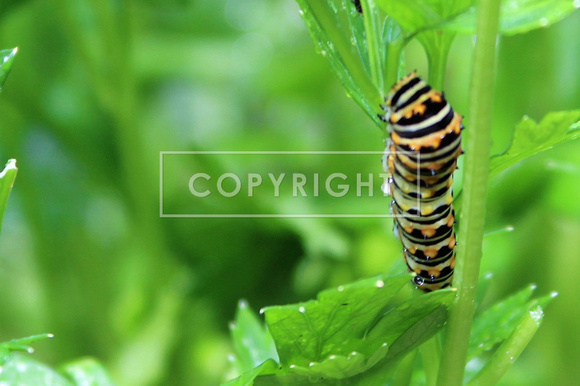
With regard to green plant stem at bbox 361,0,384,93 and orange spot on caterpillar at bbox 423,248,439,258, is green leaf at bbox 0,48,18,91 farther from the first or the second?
orange spot on caterpillar at bbox 423,248,439,258

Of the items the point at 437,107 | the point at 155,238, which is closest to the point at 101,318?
the point at 155,238

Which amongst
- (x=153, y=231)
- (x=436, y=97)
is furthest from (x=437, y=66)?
(x=153, y=231)

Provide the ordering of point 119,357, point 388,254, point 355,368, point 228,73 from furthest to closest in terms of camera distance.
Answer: point 228,73 → point 388,254 → point 119,357 → point 355,368

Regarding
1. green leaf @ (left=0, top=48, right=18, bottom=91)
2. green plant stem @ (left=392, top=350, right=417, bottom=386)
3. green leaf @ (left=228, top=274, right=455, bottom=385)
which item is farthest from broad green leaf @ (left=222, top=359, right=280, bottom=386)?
green leaf @ (left=0, top=48, right=18, bottom=91)

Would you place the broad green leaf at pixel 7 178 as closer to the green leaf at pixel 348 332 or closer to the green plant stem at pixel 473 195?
the green leaf at pixel 348 332

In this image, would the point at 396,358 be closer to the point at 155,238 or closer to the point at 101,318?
the point at 155,238
